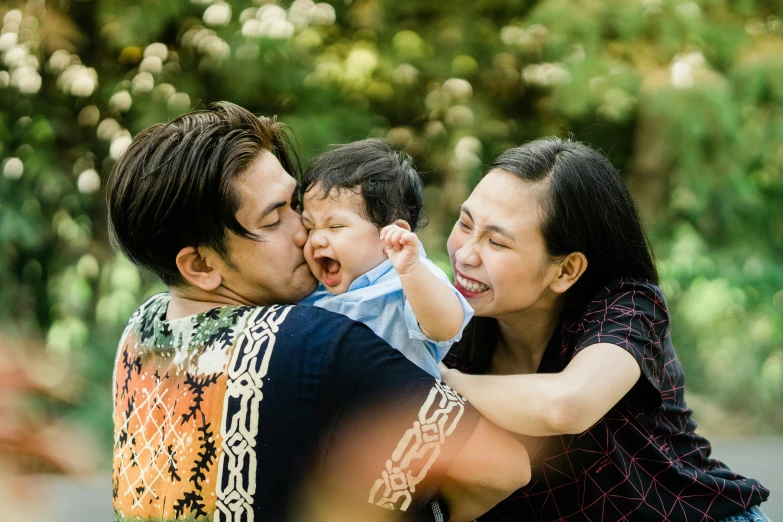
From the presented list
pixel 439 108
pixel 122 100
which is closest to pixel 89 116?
pixel 122 100

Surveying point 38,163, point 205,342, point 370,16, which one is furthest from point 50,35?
point 205,342

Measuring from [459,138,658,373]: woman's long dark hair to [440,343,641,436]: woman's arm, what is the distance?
0.31 metres

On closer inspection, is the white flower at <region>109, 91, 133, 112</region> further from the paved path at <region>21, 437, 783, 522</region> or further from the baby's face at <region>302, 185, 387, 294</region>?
the baby's face at <region>302, 185, 387, 294</region>

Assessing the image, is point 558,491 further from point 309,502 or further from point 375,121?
point 375,121

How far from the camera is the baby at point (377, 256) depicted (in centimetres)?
170

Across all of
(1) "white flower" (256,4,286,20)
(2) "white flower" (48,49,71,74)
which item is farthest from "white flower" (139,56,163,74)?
(1) "white flower" (256,4,286,20)

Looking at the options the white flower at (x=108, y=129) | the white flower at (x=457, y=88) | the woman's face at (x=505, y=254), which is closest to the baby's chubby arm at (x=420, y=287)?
the woman's face at (x=505, y=254)

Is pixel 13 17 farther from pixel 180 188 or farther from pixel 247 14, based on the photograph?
pixel 180 188

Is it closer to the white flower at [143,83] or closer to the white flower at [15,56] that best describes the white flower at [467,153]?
the white flower at [143,83]

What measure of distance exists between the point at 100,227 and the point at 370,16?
88.4 inches

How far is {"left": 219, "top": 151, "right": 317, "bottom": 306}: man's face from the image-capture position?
1733 mm

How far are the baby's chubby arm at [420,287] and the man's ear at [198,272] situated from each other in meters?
0.38

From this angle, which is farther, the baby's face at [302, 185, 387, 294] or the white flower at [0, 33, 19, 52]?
A: the white flower at [0, 33, 19, 52]

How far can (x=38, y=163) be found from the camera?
5102 mm
